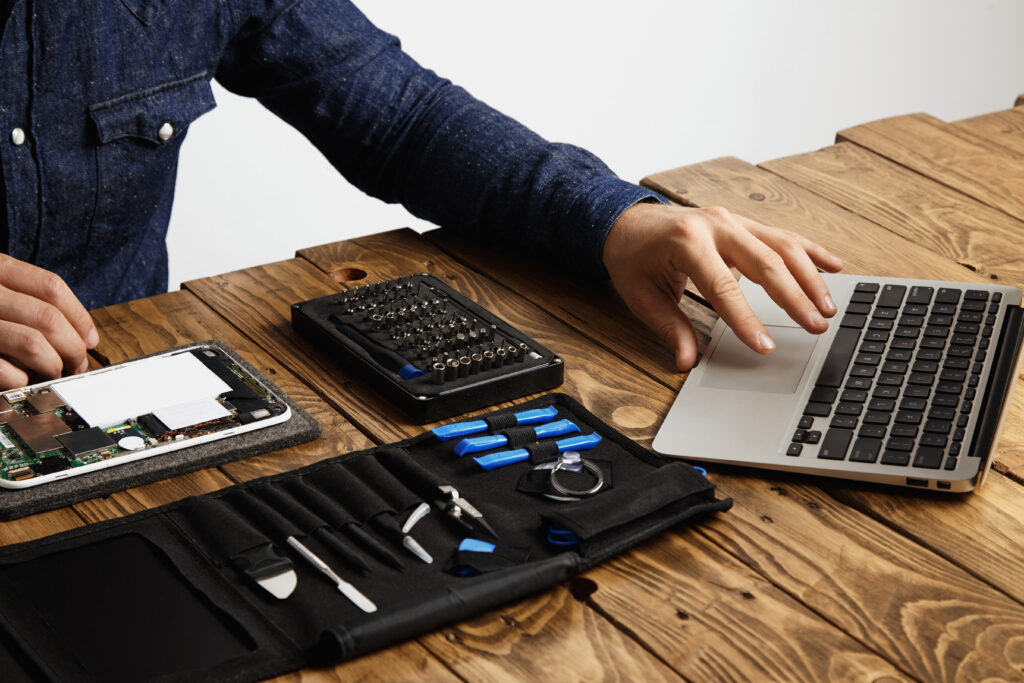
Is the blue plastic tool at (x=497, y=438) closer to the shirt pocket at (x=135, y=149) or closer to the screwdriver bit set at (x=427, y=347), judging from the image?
the screwdriver bit set at (x=427, y=347)

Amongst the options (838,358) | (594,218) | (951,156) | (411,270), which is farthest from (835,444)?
(951,156)

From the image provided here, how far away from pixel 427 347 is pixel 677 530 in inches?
10.2

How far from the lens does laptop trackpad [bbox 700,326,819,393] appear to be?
38.0 inches

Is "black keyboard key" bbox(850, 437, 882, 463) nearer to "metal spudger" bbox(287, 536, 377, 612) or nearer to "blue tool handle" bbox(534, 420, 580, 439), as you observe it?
"blue tool handle" bbox(534, 420, 580, 439)

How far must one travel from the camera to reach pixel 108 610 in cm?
68

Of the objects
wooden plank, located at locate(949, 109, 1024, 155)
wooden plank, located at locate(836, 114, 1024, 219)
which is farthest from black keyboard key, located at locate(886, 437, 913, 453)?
wooden plank, located at locate(949, 109, 1024, 155)

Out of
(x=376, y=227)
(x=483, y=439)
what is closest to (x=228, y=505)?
(x=483, y=439)

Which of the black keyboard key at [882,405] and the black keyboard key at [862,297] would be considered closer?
the black keyboard key at [882,405]

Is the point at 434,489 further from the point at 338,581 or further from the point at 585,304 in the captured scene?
the point at 585,304

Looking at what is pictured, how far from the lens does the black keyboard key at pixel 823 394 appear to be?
3.03 feet

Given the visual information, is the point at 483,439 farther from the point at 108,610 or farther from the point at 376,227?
the point at 376,227

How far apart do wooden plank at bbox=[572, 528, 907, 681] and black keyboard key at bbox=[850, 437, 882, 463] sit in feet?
0.48

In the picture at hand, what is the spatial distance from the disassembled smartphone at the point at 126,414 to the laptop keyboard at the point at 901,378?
0.42 m

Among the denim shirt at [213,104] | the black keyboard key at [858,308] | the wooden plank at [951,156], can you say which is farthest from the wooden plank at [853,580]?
the wooden plank at [951,156]
